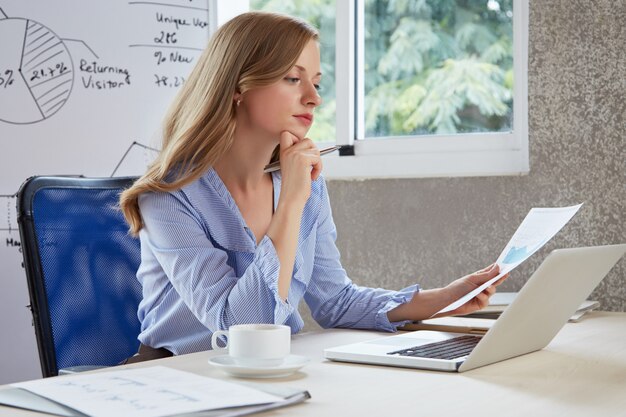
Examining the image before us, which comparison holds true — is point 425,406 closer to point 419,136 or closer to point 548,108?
point 548,108

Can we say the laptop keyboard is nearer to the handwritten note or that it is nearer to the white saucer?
the white saucer

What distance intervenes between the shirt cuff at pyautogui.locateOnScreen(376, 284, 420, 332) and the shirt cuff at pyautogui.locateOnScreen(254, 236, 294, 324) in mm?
229

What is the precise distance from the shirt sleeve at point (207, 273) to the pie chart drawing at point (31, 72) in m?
0.84

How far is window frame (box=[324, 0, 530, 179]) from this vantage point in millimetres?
2133

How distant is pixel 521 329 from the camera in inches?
46.9

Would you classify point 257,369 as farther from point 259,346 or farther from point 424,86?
point 424,86

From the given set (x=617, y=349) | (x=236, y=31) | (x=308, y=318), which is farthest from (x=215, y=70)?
(x=308, y=318)

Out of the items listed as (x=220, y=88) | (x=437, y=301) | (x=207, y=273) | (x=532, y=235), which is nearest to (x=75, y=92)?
(x=220, y=88)

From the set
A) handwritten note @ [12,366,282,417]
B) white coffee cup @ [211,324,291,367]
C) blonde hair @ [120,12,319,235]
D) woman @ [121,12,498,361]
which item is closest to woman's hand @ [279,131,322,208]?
woman @ [121,12,498,361]

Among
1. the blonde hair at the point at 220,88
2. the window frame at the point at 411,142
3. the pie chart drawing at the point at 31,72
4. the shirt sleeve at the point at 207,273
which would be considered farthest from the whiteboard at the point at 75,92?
the shirt sleeve at the point at 207,273

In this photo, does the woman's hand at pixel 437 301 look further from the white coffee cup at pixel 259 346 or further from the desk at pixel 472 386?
the white coffee cup at pixel 259 346

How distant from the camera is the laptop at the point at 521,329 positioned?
112cm

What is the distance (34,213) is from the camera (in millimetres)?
1598

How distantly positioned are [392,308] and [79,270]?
0.59 metres
